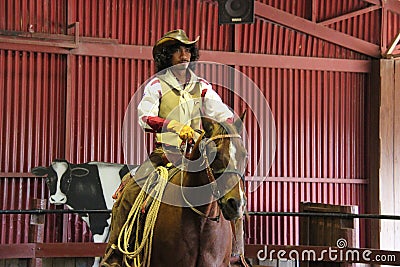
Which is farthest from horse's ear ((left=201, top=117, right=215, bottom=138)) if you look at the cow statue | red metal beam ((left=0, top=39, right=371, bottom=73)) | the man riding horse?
red metal beam ((left=0, top=39, right=371, bottom=73))

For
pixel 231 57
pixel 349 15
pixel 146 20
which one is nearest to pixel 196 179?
pixel 146 20

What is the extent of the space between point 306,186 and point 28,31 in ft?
15.3

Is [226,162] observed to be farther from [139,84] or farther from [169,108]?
[139,84]

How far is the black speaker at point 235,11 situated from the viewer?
31.4ft

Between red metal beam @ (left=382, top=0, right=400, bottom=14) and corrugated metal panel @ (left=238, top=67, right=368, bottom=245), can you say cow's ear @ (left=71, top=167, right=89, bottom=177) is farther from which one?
red metal beam @ (left=382, top=0, right=400, bottom=14)

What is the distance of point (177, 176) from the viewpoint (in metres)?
4.21

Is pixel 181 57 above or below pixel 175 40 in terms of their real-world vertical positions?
below

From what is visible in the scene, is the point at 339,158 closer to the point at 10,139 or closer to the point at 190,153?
the point at 10,139

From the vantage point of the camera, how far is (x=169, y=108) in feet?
15.3

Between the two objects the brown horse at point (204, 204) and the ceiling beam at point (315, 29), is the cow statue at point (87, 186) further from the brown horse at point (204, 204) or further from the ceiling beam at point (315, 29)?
the brown horse at point (204, 204)

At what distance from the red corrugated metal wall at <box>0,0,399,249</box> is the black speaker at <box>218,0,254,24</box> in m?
1.15

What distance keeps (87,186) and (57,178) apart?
1.34 feet

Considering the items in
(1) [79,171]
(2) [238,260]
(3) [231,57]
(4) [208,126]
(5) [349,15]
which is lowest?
(2) [238,260]

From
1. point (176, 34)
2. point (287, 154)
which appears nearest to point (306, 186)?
point (287, 154)
